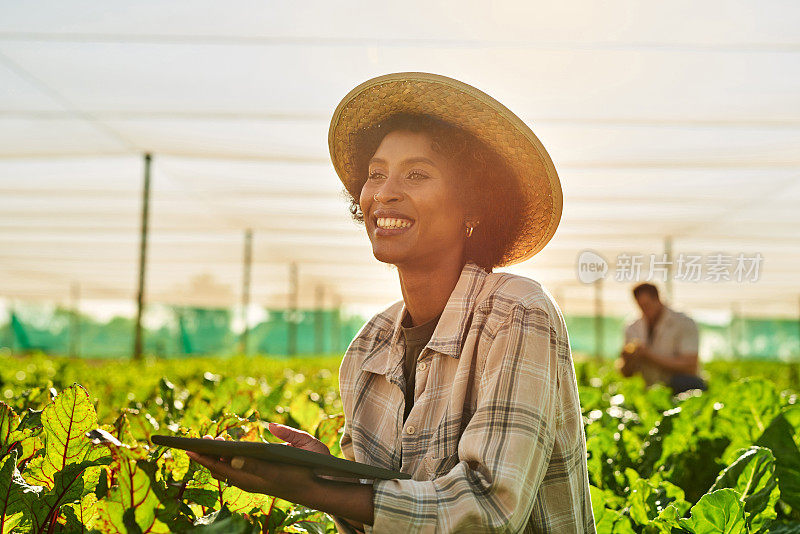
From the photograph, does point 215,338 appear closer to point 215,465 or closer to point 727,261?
point 727,261

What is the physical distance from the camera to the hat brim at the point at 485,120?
1.72 metres

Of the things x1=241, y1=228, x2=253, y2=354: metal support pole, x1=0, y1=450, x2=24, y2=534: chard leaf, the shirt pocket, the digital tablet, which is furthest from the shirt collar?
x1=241, y1=228, x2=253, y2=354: metal support pole

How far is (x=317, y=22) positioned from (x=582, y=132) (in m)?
3.65

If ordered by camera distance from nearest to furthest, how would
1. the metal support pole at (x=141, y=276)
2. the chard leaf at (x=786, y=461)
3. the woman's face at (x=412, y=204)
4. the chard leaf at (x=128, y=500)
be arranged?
the chard leaf at (x=128, y=500) → the woman's face at (x=412, y=204) → the chard leaf at (x=786, y=461) → the metal support pole at (x=141, y=276)

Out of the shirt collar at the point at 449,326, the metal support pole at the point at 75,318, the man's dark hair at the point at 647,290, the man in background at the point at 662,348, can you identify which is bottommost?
the metal support pole at the point at 75,318

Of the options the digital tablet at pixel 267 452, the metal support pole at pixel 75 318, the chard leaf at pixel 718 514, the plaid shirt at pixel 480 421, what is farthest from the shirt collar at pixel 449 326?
the metal support pole at pixel 75 318

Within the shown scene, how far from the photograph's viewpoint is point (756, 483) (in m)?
1.87

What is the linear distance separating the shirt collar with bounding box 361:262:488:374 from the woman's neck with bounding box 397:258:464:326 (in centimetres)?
6

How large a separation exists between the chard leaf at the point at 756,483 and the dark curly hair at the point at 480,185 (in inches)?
32.3

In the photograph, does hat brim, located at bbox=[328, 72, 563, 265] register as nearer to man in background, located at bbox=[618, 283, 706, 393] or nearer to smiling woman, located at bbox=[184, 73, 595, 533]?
smiling woman, located at bbox=[184, 73, 595, 533]

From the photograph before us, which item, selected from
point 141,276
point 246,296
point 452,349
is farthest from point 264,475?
point 246,296

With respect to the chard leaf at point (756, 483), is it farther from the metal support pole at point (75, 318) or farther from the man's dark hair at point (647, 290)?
the metal support pole at point (75, 318)

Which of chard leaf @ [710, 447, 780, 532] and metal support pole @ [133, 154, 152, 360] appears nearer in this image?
chard leaf @ [710, 447, 780, 532]

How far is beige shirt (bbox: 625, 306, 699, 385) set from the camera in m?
6.97
